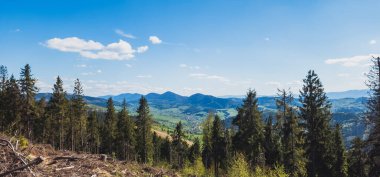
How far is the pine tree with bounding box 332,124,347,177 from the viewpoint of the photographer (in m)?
51.2

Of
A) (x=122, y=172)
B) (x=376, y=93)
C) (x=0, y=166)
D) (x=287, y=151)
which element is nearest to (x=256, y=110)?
(x=287, y=151)

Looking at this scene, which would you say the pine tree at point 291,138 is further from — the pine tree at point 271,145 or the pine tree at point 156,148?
the pine tree at point 156,148

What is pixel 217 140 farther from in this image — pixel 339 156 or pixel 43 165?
pixel 43 165

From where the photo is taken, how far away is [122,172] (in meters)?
13.1

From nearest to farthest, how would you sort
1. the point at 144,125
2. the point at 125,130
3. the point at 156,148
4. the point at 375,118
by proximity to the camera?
the point at 375,118, the point at 144,125, the point at 125,130, the point at 156,148

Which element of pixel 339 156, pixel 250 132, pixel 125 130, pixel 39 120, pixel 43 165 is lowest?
pixel 339 156

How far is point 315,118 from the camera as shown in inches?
1663

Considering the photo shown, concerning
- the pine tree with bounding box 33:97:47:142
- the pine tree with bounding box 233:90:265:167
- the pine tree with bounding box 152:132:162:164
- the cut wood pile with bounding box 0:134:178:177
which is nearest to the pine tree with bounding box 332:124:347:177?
the pine tree with bounding box 233:90:265:167

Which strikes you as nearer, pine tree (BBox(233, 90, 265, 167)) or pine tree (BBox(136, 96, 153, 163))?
pine tree (BBox(233, 90, 265, 167))

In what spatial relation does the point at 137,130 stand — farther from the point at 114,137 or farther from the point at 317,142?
the point at 317,142

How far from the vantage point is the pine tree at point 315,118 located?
42281 mm

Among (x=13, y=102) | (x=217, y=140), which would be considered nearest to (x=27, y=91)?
(x=13, y=102)

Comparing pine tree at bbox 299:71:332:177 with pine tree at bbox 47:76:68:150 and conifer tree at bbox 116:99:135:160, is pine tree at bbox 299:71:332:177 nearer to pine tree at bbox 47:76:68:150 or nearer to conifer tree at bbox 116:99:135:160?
conifer tree at bbox 116:99:135:160

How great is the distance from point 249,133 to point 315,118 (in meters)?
11.1
